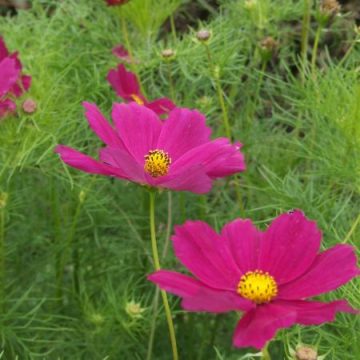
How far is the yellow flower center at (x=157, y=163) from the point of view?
0.80m

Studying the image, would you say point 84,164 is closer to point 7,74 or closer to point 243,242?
point 243,242

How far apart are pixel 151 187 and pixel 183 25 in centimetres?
196

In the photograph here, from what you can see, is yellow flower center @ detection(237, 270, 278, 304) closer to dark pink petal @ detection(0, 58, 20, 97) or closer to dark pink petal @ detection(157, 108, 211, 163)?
dark pink petal @ detection(157, 108, 211, 163)

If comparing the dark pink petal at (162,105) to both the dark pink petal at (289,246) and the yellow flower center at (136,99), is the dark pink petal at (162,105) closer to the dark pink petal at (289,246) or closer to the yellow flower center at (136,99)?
the yellow flower center at (136,99)

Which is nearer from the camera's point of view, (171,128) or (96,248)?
(171,128)

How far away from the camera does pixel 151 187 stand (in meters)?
0.75

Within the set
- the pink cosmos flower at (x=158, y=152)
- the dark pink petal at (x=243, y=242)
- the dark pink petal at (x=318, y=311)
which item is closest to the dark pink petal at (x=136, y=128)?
the pink cosmos flower at (x=158, y=152)

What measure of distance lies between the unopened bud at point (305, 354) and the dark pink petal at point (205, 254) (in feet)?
0.25

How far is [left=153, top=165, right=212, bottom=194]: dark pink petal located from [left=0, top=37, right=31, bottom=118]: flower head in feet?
0.98

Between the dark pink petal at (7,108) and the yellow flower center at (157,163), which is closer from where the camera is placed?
the yellow flower center at (157,163)

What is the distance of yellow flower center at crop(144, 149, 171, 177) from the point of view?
0.80 meters

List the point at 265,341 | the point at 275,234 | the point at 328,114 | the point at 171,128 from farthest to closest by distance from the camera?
the point at 328,114 → the point at 171,128 → the point at 275,234 → the point at 265,341

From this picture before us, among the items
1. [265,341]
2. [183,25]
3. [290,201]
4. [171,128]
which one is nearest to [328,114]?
[290,201]

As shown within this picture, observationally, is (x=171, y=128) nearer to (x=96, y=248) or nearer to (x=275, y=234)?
(x=275, y=234)
